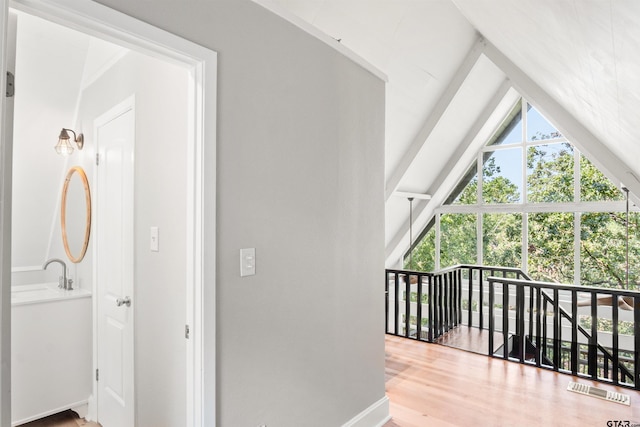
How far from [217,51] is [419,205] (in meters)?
5.54

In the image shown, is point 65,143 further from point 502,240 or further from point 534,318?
point 502,240

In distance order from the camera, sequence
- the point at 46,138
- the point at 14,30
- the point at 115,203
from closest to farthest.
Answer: the point at 14,30 → the point at 115,203 → the point at 46,138

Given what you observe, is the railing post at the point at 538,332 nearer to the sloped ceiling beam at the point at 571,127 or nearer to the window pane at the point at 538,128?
the sloped ceiling beam at the point at 571,127

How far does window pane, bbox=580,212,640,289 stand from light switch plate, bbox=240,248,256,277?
592cm

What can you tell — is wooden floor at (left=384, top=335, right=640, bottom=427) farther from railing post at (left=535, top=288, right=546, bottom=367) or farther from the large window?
the large window

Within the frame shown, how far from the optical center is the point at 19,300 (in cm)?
253

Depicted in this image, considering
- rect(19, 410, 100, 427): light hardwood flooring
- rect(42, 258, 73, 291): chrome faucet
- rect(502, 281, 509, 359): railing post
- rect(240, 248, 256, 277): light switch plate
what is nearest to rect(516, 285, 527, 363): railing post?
rect(502, 281, 509, 359): railing post

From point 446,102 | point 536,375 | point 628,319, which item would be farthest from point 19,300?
point 628,319

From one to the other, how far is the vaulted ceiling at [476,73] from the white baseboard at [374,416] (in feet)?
A: 7.56

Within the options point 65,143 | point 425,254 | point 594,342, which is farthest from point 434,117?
A: point 65,143

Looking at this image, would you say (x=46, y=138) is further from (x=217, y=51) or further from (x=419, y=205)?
(x=419, y=205)

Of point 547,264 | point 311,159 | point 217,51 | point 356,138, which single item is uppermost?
point 217,51

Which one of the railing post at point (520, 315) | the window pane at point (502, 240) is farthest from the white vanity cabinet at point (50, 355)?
the window pane at point (502, 240)

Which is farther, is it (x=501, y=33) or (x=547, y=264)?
(x=547, y=264)
